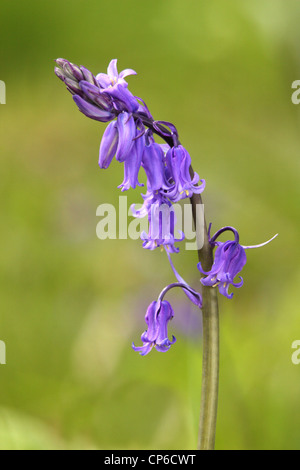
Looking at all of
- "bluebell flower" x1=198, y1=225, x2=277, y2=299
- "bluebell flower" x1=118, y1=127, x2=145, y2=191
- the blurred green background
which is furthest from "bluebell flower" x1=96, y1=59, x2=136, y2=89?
the blurred green background

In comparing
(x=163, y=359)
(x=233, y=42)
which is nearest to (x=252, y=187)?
(x=233, y=42)

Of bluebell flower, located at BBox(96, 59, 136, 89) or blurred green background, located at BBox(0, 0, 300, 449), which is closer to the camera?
bluebell flower, located at BBox(96, 59, 136, 89)

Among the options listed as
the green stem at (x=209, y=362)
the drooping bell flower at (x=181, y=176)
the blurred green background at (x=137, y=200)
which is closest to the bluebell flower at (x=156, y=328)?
the green stem at (x=209, y=362)

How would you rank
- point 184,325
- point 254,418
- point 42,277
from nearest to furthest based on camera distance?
point 254,418, point 184,325, point 42,277

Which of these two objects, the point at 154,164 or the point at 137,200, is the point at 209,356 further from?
the point at 137,200

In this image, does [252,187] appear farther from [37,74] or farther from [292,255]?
[37,74]

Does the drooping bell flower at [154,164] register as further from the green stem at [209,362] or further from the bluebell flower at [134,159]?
the green stem at [209,362]

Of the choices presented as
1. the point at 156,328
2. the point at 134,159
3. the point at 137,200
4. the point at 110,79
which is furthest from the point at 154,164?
the point at 137,200

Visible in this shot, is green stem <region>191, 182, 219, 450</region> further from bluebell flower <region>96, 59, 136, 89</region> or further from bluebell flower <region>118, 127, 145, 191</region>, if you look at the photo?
bluebell flower <region>96, 59, 136, 89</region>
